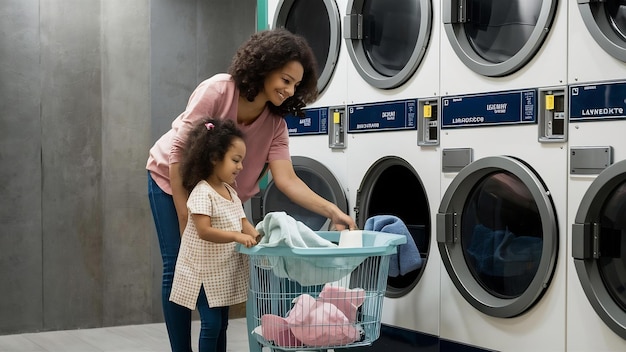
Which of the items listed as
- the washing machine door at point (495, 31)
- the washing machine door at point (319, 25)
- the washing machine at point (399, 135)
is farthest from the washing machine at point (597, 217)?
the washing machine door at point (319, 25)

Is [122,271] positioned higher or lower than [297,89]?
lower

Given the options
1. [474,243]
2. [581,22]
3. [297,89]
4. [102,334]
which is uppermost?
[581,22]

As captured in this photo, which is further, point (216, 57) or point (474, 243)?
point (216, 57)

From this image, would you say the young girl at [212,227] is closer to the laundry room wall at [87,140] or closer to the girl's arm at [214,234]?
the girl's arm at [214,234]

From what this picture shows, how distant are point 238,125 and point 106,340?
2027 millimetres

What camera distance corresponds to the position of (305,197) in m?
3.39

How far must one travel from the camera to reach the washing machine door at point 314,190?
13.6 ft

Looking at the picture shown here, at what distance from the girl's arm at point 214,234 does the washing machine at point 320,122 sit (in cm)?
117

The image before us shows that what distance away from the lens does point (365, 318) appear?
3.08 m

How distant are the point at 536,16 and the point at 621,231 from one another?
0.87 meters

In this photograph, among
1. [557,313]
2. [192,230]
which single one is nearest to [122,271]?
[192,230]

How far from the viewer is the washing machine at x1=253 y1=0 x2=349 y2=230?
163 inches

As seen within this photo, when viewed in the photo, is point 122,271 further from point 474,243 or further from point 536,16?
point 536,16

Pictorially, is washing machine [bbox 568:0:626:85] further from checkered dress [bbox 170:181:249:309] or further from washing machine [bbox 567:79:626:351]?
checkered dress [bbox 170:181:249:309]
